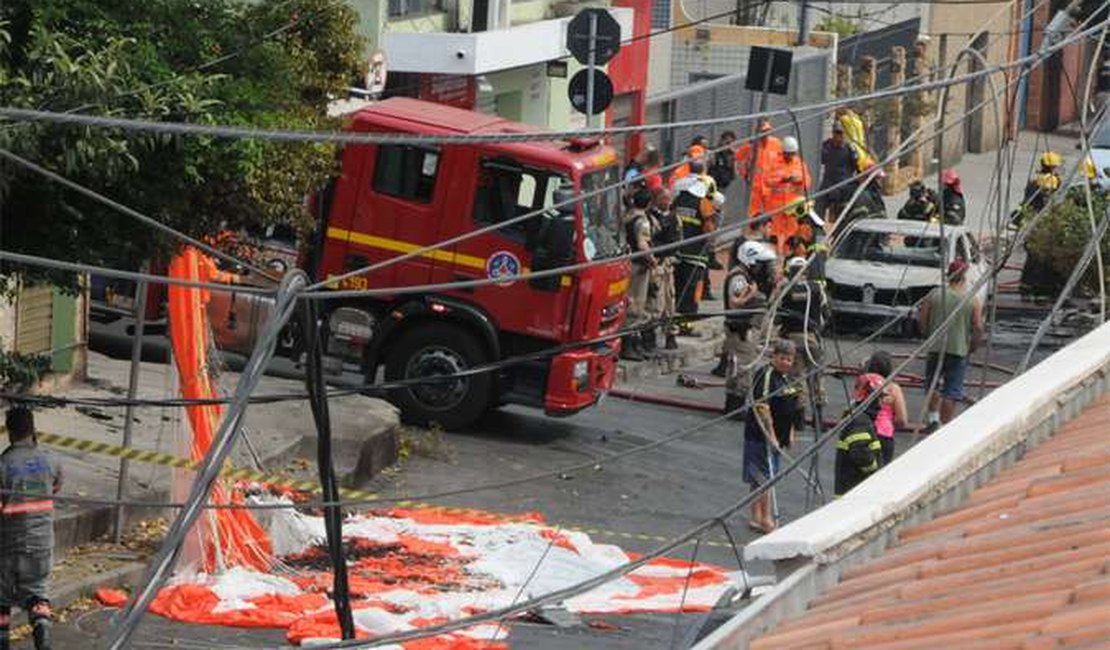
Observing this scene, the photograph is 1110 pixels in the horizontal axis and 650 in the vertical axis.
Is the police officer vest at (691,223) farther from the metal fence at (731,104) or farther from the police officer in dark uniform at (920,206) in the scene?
the metal fence at (731,104)

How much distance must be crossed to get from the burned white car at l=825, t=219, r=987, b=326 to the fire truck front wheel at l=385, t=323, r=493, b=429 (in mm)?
6303

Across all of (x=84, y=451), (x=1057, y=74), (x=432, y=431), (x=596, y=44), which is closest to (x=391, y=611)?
(x=84, y=451)

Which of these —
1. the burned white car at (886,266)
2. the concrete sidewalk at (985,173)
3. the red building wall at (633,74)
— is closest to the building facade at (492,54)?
the red building wall at (633,74)

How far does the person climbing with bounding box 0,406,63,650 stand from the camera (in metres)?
12.8

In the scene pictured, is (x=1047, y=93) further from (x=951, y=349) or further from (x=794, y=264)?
(x=951, y=349)

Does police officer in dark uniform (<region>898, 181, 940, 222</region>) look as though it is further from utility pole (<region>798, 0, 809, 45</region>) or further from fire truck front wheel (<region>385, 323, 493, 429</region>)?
fire truck front wheel (<region>385, 323, 493, 429</region>)

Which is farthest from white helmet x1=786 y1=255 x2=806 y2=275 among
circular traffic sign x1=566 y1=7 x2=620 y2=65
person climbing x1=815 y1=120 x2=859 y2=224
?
person climbing x1=815 y1=120 x2=859 y2=224

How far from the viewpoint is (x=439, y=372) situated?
19969 millimetres

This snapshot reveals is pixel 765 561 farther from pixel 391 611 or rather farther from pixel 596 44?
pixel 596 44

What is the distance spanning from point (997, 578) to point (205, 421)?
8923mm

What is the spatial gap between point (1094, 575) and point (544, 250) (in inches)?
523

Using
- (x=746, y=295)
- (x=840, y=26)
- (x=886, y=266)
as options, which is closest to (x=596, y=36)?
(x=746, y=295)

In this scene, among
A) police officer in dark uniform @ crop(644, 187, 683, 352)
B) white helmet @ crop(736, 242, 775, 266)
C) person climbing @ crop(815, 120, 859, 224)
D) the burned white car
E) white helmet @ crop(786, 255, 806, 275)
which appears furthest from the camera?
person climbing @ crop(815, 120, 859, 224)

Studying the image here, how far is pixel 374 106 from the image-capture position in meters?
20.3
